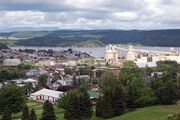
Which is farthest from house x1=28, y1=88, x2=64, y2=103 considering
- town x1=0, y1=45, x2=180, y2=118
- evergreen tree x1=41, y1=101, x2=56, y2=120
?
evergreen tree x1=41, y1=101, x2=56, y2=120

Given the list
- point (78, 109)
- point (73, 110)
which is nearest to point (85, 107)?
point (78, 109)

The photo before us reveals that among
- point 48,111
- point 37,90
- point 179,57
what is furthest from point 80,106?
point 179,57

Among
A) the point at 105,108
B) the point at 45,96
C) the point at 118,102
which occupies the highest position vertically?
the point at 118,102

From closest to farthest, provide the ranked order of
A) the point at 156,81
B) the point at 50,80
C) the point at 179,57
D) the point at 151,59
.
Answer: the point at 156,81
the point at 50,80
the point at 179,57
the point at 151,59

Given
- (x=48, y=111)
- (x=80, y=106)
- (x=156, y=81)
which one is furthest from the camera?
(x=156, y=81)

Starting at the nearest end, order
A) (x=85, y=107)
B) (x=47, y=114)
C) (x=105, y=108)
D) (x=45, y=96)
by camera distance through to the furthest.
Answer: (x=47, y=114), (x=85, y=107), (x=105, y=108), (x=45, y=96)

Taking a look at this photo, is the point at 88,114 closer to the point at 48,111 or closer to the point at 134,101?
the point at 48,111

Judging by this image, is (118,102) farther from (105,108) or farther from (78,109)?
(78,109)

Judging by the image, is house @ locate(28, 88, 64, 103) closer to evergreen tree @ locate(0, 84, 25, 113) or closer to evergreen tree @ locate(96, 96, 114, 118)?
evergreen tree @ locate(0, 84, 25, 113)

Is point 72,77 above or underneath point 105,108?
underneath

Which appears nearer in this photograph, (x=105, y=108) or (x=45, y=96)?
(x=105, y=108)

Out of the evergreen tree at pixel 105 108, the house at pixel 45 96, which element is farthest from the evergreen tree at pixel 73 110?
the house at pixel 45 96
